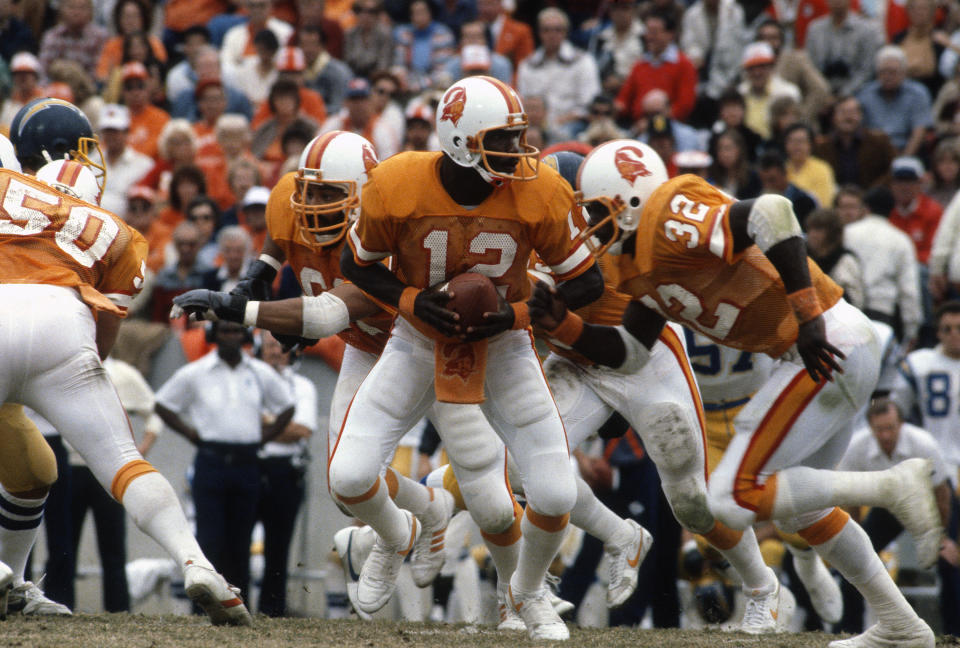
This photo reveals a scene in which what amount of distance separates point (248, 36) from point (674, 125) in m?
4.12

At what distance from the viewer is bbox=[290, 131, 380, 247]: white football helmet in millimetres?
6000

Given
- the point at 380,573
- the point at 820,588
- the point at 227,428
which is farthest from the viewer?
the point at 227,428

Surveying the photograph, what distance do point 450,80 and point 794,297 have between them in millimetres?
6361

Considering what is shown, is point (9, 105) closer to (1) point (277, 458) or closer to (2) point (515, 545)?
(1) point (277, 458)

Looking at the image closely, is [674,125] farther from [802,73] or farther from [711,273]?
→ [711,273]

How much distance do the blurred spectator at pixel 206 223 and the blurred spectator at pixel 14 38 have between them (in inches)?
139

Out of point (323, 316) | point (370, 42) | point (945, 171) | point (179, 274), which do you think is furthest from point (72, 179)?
point (370, 42)

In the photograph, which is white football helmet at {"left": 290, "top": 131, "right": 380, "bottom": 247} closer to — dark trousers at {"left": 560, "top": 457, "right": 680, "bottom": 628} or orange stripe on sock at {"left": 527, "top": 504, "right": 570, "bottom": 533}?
orange stripe on sock at {"left": 527, "top": 504, "right": 570, "bottom": 533}

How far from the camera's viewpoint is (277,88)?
36.8ft

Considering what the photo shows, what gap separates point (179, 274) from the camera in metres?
9.85

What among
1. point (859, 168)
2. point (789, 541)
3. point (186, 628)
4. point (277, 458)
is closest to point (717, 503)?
point (789, 541)

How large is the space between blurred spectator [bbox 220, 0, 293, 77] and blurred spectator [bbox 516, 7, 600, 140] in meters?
2.34

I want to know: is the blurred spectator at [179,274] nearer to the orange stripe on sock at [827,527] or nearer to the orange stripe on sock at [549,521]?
the orange stripe on sock at [549,521]

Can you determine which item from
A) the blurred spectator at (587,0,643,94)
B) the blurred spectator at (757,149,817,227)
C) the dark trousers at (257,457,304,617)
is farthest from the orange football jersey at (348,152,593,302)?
the blurred spectator at (587,0,643,94)
